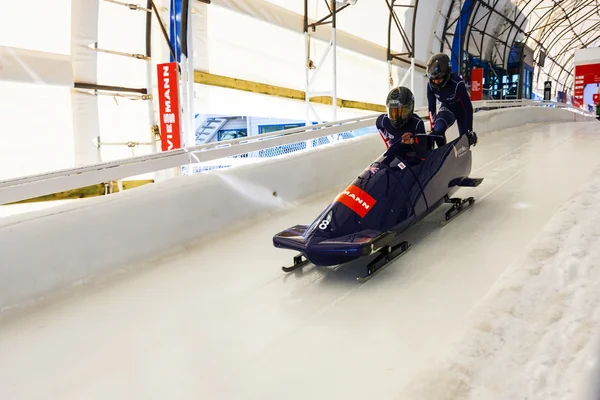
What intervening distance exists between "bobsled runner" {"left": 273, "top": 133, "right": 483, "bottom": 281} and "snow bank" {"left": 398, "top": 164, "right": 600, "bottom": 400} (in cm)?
63

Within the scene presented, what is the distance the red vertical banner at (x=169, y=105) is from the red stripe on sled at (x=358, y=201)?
13.3ft

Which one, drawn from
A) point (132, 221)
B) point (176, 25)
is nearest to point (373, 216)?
point (132, 221)

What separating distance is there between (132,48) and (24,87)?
180 centimetres

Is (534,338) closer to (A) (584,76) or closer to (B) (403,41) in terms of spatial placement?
(B) (403,41)

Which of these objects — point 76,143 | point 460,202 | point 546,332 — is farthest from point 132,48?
point 546,332

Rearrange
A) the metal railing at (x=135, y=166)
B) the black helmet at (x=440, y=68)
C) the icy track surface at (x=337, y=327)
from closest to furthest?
the icy track surface at (x=337, y=327) < the metal railing at (x=135, y=166) < the black helmet at (x=440, y=68)

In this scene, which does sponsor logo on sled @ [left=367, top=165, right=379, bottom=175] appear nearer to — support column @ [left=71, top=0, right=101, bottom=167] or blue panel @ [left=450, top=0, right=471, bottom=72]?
support column @ [left=71, top=0, right=101, bottom=167]

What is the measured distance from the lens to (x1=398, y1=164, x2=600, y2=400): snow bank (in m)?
1.00

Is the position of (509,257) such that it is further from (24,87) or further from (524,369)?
(24,87)

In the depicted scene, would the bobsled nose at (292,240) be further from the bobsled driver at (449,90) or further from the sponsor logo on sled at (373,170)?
the bobsled driver at (449,90)

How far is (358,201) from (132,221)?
1.21 meters

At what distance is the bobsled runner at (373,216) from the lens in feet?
6.51

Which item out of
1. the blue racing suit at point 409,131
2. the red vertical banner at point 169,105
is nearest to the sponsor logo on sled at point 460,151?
the blue racing suit at point 409,131

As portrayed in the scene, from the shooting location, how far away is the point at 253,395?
130 centimetres
